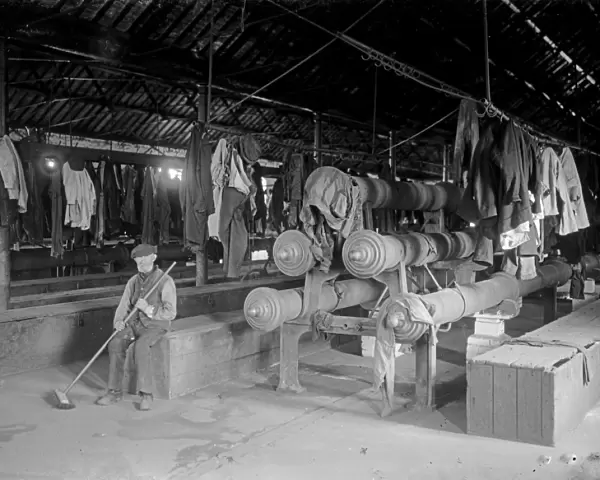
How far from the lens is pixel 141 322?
22.1 ft

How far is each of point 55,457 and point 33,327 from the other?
10.3ft

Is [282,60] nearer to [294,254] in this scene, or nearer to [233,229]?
[233,229]

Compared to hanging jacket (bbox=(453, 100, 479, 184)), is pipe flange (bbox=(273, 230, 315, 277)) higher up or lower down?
lower down

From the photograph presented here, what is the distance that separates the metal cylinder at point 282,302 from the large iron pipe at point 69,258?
24.2 ft

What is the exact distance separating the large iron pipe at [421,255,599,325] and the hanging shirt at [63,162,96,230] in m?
6.78

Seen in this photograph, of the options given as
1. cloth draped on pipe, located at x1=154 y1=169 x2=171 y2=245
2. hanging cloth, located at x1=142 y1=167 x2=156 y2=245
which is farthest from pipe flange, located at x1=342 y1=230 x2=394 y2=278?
cloth draped on pipe, located at x1=154 y1=169 x2=171 y2=245

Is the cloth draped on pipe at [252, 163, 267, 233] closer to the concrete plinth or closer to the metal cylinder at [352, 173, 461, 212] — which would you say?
the metal cylinder at [352, 173, 461, 212]

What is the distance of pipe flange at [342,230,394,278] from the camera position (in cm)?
637

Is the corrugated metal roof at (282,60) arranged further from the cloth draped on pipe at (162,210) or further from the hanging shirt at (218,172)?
the cloth draped on pipe at (162,210)

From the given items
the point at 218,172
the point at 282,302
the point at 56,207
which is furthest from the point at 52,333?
the point at 56,207

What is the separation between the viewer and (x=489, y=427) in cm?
550

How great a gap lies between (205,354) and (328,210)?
81.2 inches

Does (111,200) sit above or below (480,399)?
above

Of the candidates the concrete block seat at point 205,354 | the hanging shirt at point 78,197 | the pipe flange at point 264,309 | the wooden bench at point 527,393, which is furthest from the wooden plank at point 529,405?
the hanging shirt at point 78,197
